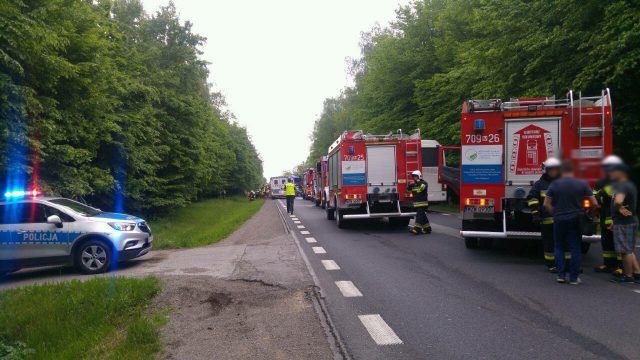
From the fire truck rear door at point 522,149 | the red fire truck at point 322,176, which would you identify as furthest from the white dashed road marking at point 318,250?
the red fire truck at point 322,176

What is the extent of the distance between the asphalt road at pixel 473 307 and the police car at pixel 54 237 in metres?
4.04

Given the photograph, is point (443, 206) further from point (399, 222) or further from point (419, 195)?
point (419, 195)

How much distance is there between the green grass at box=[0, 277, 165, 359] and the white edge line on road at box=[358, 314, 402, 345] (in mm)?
2161

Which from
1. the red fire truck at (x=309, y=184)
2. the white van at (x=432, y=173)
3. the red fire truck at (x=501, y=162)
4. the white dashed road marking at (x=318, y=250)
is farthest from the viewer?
the red fire truck at (x=309, y=184)

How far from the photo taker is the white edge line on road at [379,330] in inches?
187

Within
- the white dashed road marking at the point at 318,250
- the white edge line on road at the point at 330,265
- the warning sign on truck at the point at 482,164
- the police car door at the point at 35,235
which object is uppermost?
the warning sign on truck at the point at 482,164

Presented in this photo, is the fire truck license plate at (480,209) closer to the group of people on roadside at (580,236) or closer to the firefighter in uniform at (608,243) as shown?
the group of people on roadside at (580,236)

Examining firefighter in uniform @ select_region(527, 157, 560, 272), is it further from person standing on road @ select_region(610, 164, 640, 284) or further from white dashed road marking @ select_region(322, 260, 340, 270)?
white dashed road marking @ select_region(322, 260, 340, 270)

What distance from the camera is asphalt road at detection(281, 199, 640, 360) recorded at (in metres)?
4.50

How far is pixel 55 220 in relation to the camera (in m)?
9.20

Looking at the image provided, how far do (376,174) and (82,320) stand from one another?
10.4 meters

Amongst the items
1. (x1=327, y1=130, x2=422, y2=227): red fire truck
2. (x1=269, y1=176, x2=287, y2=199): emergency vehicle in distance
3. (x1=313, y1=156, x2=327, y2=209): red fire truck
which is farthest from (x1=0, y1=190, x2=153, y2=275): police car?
(x1=269, y1=176, x2=287, y2=199): emergency vehicle in distance

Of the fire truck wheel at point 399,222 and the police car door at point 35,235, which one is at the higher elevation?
the police car door at point 35,235

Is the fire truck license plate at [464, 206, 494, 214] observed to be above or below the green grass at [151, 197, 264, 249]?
above
